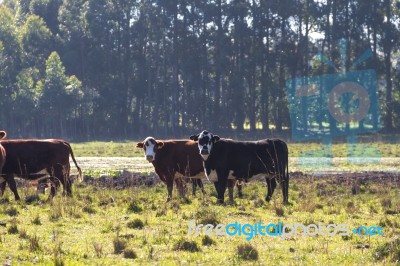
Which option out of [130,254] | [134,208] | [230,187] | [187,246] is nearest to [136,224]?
[187,246]

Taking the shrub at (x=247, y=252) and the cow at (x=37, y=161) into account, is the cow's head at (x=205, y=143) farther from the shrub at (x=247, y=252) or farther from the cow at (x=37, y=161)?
the shrub at (x=247, y=252)

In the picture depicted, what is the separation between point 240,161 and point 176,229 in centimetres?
525

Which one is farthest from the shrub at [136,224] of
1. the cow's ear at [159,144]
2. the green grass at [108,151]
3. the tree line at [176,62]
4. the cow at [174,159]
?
the tree line at [176,62]

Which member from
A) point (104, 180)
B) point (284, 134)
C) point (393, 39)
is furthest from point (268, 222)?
point (393, 39)

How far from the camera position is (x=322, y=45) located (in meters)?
83.2

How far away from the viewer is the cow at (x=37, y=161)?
19.7 m

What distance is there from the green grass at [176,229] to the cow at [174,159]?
657 mm

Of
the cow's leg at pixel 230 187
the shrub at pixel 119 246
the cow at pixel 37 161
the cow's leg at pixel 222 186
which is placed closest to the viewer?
the shrub at pixel 119 246

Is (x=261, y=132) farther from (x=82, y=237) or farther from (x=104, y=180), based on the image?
(x=82, y=237)
